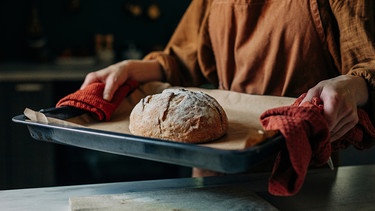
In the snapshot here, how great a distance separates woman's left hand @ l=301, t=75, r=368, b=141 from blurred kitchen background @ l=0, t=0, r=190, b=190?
174 centimetres

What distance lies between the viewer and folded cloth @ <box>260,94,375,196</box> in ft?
2.24

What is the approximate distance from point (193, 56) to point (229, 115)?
0.26m

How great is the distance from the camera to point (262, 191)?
90 centimetres

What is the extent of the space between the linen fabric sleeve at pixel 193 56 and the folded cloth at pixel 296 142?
0.48 meters

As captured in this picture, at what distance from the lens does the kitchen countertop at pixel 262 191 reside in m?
0.82

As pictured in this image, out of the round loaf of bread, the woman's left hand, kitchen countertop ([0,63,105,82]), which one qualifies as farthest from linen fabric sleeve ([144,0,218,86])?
kitchen countertop ([0,63,105,82])

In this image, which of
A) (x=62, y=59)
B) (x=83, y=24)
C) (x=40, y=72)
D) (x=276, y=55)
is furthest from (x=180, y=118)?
(x=83, y=24)

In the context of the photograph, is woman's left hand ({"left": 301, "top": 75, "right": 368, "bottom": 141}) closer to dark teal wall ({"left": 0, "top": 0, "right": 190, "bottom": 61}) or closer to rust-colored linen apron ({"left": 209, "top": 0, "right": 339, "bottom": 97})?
rust-colored linen apron ({"left": 209, "top": 0, "right": 339, "bottom": 97})

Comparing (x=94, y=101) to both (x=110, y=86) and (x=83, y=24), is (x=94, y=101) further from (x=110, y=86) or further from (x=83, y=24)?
(x=83, y=24)

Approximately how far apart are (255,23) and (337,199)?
417 millimetres

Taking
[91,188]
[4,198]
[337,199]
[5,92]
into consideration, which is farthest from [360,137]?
[5,92]

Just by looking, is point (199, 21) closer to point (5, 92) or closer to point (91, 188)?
point (91, 188)

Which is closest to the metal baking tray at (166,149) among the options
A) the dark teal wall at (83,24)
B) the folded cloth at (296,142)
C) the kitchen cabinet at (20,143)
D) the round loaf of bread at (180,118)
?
the folded cloth at (296,142)

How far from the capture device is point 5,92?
2314 mm
